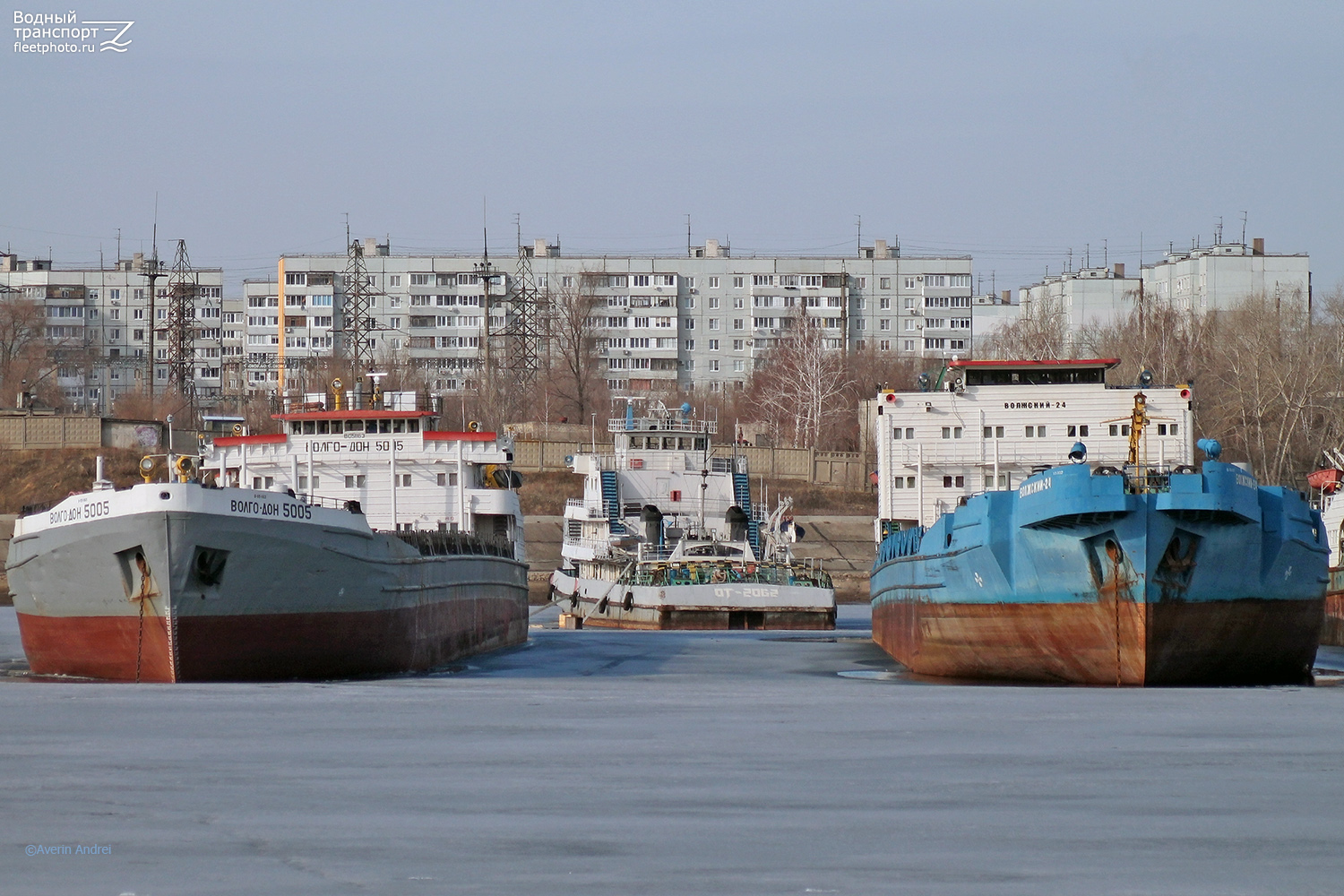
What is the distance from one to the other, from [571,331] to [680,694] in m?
81.7

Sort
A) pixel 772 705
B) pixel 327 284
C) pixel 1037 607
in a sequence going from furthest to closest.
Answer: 1. pixel 327 284
2. pixel 1037 607
3. pixel 772 705

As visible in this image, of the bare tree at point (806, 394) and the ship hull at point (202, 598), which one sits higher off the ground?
the bare tree at point (806, 394)

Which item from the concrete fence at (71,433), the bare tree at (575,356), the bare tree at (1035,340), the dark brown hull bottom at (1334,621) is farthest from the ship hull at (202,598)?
the bare tree at (575,356)

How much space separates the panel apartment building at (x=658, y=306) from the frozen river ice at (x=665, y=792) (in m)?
92.7

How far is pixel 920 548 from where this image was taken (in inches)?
1107

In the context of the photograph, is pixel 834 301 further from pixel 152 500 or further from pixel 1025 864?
pixel 1025 864

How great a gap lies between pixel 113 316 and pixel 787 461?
72260 millimetres

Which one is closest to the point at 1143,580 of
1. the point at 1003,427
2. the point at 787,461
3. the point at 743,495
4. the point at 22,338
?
the point at 1003,427

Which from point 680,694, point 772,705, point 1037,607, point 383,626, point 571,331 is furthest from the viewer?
point 571,331

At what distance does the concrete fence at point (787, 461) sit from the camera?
72188 millimetres

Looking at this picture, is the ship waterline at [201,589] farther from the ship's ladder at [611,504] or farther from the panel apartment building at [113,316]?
the panel apartment building at [113,316]

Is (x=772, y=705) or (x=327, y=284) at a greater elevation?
(x=327, y=284)

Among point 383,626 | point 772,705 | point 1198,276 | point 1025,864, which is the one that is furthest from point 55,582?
point 1198,276

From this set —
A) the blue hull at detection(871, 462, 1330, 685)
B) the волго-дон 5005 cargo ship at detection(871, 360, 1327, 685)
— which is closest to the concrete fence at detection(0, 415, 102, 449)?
the волго-дон 5005 cargo ship at detection(871, 360, 1327, 685)
